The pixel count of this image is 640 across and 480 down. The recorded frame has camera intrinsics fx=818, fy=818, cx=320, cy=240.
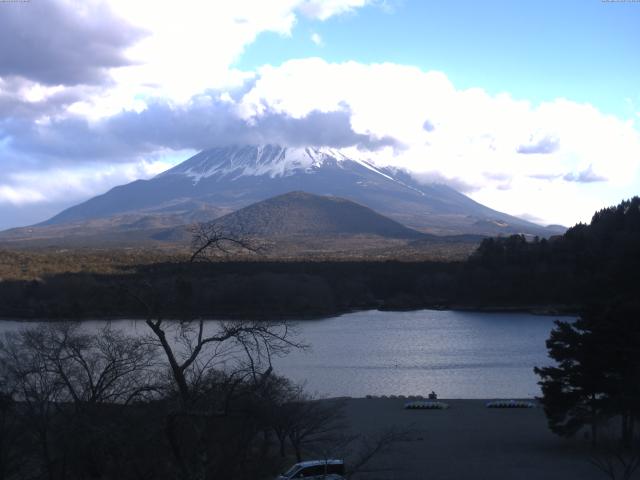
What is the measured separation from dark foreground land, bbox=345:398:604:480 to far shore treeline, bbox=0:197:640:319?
22.4 meters

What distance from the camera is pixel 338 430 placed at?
55.1 feet

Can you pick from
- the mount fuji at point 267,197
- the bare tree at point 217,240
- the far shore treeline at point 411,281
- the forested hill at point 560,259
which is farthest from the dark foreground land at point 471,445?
the mount fuji at point 267,197

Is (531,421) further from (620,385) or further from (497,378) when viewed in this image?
(497,378)

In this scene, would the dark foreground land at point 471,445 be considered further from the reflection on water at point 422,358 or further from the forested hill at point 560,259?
the forested hill at point 560,259

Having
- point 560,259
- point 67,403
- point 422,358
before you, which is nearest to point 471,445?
point 67,403

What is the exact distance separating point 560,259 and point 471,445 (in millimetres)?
44792

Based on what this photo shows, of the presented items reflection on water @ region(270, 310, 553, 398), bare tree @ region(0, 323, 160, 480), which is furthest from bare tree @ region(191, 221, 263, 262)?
reflection on water @ region(270, 310, 553, 398)

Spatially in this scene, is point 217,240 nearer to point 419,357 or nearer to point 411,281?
point 419,357

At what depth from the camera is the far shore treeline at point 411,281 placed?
4506 cm

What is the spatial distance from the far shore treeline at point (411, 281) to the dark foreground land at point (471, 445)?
22.4 m

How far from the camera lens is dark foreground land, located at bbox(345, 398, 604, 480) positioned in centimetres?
1333

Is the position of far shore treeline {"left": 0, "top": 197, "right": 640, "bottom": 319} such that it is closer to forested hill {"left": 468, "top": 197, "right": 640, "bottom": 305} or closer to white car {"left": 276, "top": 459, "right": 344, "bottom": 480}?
forested hill {"left": 468, "top": 197, "right": 640, "bottom": 305}

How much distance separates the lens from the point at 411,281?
6184 cm

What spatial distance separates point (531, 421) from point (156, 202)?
172 m
